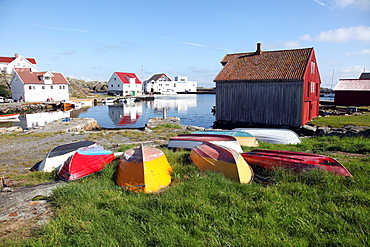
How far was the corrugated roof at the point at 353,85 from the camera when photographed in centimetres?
3756

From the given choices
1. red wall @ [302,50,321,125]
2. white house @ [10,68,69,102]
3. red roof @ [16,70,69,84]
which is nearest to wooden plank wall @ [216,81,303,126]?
red wall @ [302,50,321,125]

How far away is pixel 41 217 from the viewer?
475 cm

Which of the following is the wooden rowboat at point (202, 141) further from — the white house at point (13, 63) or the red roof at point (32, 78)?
the white house at point (13, 63)

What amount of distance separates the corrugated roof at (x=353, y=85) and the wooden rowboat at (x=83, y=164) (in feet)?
136

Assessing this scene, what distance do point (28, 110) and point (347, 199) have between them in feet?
171

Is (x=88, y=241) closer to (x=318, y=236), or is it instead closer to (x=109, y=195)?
(x=109, y=195)

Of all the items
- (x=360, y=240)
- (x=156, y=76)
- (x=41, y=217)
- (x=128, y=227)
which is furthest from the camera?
(x=156, y=76)

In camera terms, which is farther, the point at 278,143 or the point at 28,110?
the point at 28,110

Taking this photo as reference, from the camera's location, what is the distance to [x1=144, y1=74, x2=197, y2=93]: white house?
120188 millimetres

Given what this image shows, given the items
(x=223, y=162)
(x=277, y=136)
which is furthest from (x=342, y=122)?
(x=223, y=162)

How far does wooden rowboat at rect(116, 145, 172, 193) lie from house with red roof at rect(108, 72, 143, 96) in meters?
84.6

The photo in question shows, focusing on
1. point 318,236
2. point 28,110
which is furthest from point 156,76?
point 318,236

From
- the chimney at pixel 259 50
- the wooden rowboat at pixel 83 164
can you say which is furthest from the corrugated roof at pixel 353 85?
the wooden rowboat at pixel 83 164

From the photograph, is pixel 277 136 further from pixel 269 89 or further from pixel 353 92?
pixel 353 92
